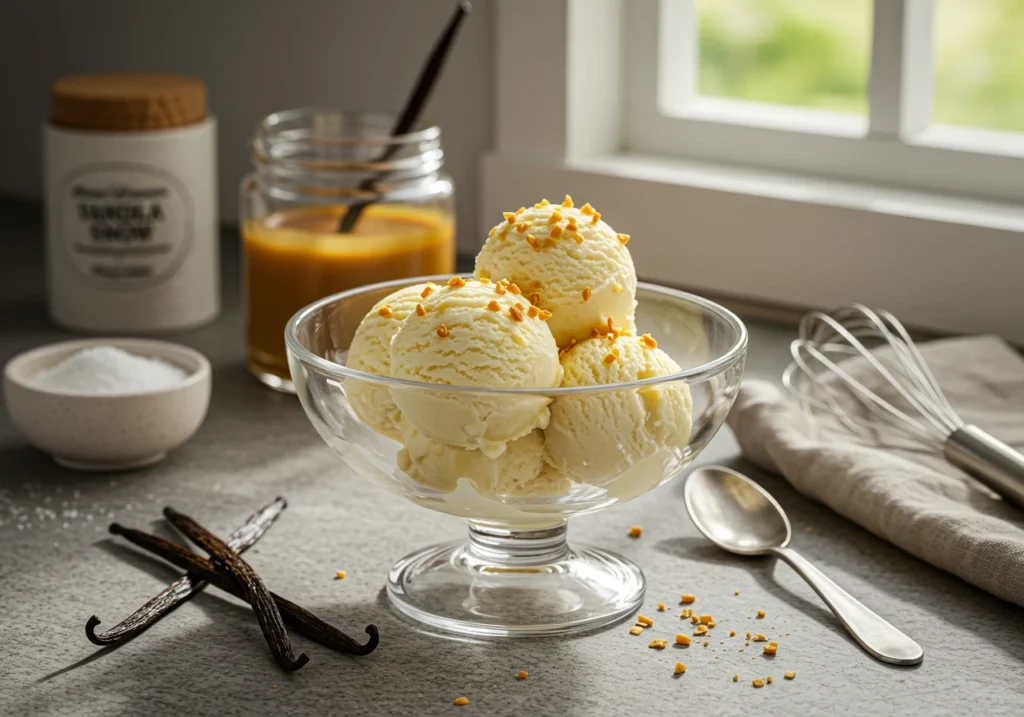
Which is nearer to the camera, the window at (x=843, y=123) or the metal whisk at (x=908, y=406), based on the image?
the metal whisk at (x=908, y=406)

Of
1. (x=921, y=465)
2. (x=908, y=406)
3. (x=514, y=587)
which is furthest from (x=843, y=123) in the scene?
(x=514, y=587)

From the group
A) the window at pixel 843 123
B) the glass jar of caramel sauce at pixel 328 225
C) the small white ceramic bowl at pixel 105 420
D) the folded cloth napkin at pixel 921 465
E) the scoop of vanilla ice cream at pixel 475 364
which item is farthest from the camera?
the window at pixel 843 123

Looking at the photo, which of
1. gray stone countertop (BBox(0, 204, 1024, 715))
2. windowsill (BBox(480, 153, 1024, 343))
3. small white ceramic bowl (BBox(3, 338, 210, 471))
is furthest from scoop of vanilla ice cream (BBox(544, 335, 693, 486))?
windowsill (BBox(480, 153, 1024, 343))

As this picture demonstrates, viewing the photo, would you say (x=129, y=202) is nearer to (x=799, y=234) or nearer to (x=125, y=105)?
(x=125, y=105)

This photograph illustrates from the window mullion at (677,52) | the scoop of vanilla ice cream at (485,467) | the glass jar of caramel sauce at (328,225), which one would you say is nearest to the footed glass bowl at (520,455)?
the scoop of vanilla ice cream at (485,467)

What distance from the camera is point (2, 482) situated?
3.07ft

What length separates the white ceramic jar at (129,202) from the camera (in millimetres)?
1203

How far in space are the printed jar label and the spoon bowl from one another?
1.93 feet

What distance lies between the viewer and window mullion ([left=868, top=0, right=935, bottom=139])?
118 centimetres

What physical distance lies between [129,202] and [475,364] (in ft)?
2.16

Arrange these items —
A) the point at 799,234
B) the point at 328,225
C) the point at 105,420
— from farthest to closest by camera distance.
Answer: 1. the point at 799,234
2. the point at 328,225
3. the point at 105,420

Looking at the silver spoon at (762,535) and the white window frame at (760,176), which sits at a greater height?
the white window frame at (760,176)

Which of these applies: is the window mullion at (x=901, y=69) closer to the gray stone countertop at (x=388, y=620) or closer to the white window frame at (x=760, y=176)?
the white window frame at (x=760, y=176)

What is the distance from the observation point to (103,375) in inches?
37.1
